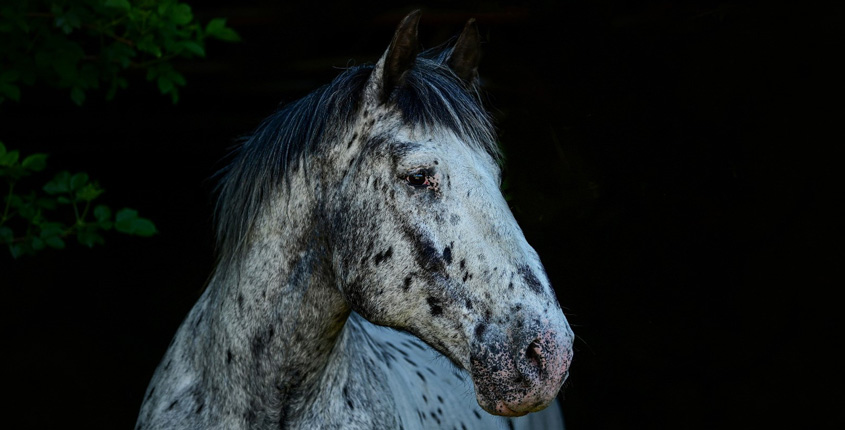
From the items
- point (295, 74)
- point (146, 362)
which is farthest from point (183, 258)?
point (295, 74)

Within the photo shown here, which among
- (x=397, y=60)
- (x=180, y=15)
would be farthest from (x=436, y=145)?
(x=180, y=15)

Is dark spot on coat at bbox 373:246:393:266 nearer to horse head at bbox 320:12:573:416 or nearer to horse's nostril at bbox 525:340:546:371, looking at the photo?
horse head at bbox 320:12:573:416

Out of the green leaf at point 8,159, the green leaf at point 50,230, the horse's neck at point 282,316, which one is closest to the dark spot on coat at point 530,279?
the horse's neck at point 282,316

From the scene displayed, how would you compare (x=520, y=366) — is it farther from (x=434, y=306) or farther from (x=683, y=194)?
(x=683, y=194)

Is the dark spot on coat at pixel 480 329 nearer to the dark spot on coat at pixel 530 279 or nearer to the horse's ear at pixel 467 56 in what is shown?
the dark spot on coat at pixel 530 279

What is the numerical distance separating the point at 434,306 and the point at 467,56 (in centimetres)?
76

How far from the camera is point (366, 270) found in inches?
73.1

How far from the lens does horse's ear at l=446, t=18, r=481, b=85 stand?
7.12 feet

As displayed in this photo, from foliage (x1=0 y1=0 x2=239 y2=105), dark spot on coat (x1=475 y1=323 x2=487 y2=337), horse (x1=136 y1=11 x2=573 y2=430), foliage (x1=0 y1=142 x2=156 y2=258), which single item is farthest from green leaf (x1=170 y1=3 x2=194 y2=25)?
dark spot on coat (x1=475 y1=323 x2=487 y2=337)

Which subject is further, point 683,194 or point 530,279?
point 683,194

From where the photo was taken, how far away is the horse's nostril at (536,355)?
64.4 inches

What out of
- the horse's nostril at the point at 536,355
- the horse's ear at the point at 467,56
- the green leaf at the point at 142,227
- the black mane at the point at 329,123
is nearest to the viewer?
the horse's nostril at the point at 536,355

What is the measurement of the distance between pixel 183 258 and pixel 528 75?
266 centimetres

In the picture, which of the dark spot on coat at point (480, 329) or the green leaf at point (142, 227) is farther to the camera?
the green leaf at point (142, 227)
